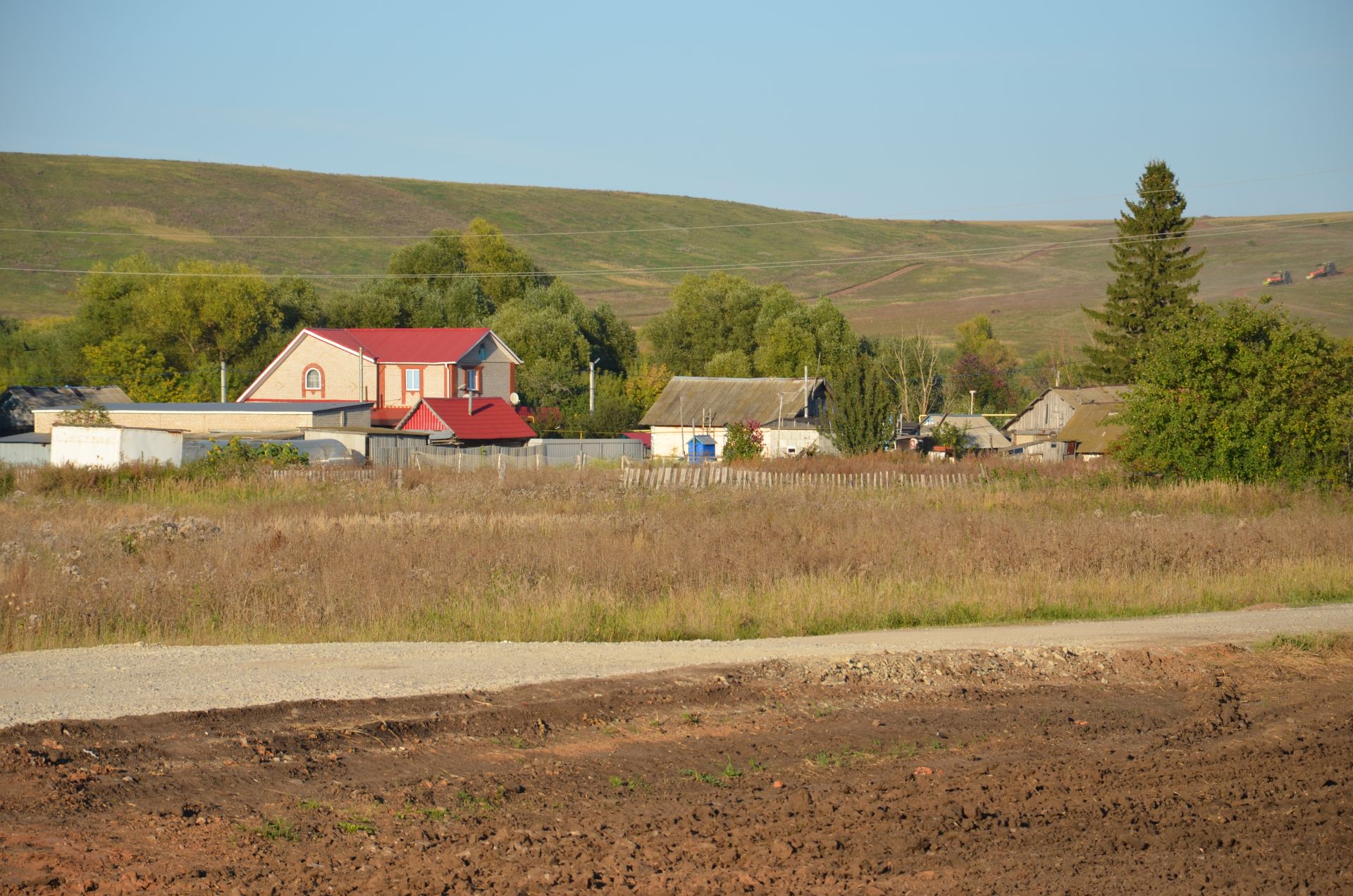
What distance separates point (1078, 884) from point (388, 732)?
4.78 metres

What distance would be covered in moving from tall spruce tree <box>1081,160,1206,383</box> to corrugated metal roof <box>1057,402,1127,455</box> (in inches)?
124

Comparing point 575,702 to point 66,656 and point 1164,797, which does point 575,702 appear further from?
point 66,656

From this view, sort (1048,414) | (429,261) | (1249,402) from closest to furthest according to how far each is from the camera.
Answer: (1249,402)
(1048,414)
(429,261)

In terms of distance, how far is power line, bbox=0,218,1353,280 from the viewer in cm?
7244

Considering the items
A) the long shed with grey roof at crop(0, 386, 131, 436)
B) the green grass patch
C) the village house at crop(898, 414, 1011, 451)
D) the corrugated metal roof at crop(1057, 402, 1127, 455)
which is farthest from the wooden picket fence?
the long shed with grey roof at crop(0, 386, 131, 436)

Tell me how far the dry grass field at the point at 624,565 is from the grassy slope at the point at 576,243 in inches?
3962

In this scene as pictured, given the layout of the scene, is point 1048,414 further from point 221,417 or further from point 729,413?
point 221,417

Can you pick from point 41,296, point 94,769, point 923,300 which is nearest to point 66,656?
point 94,769

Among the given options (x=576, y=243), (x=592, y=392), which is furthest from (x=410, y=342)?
(x=576, y=243)

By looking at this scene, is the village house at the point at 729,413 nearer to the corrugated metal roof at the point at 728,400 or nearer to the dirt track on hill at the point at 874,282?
the corrugated metal roof at the point at 728,400

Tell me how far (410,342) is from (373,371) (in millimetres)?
2661

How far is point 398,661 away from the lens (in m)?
11.1

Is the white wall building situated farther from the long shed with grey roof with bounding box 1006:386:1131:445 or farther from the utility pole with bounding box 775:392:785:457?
the long shed with grey roof with bounding box 1006:386:1131:445

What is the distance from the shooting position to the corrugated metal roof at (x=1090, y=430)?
5075 centimetres
